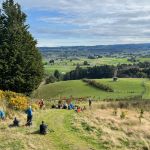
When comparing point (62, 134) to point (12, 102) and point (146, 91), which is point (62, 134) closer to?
point (12, 102)

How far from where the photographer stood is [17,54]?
60.5 meters

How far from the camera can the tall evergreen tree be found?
59.7 m

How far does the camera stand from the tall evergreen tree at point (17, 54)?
59.7 m

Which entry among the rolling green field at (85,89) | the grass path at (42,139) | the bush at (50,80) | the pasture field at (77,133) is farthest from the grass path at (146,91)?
the grass path at (42,139)

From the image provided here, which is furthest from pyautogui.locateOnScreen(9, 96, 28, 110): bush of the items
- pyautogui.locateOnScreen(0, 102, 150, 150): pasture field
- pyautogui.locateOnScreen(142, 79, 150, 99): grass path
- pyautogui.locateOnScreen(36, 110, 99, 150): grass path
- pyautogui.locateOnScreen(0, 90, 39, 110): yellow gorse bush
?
pyautogui.locateOnScreen(142, 79, 150, 99): grass path

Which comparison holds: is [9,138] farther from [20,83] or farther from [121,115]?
[20,83]

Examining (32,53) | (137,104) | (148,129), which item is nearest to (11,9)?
(32,53)

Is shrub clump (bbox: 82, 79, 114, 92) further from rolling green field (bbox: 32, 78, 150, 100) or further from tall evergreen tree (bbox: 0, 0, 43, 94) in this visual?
tall evergreen tree (bbox: 0, 0, 43, 94)

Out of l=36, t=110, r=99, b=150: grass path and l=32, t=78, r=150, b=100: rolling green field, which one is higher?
l=36, t=110, r=99, b=150: grass path

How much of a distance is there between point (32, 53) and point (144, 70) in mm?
110518

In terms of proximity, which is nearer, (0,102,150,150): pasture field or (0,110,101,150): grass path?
(0,110,101,150): grass path

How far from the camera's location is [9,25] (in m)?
62.0

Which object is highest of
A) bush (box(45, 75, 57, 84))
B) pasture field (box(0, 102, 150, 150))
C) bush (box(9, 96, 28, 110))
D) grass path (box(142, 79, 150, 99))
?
bush (box(9, 96, 28, 110))

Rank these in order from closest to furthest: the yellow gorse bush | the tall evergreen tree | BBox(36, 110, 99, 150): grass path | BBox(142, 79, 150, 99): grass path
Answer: BBox(36, 110, 99, 150): grass path, the yellow gorse bush, the tall evergreen tree, BBox(142, 79, 150, 99): grass path
